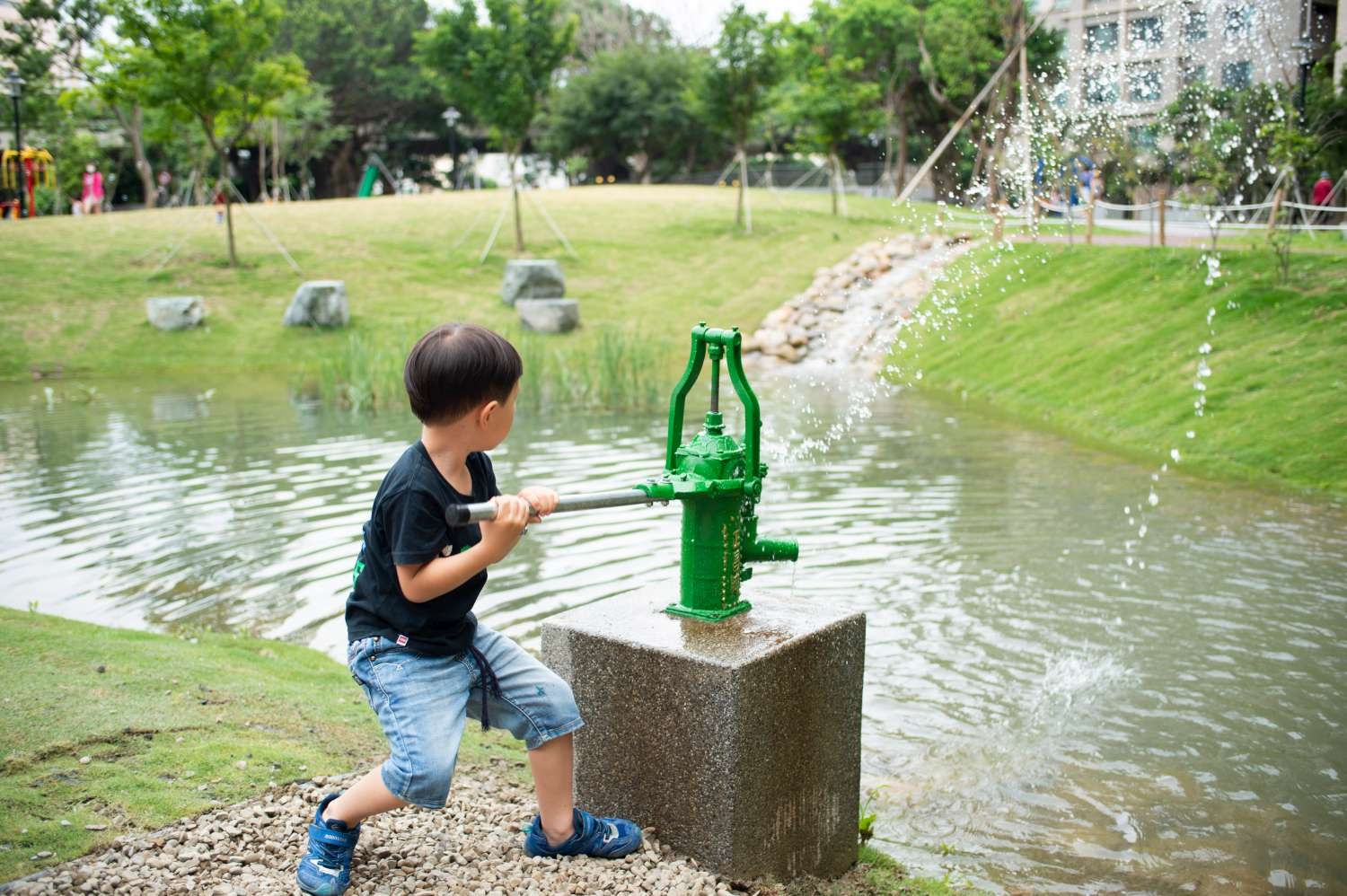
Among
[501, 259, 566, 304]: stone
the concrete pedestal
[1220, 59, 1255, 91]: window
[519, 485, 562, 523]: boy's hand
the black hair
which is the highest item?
[1220, 59, 1255, 91]: window

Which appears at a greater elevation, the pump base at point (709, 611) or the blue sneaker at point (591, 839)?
the pump base at point (709, 611)

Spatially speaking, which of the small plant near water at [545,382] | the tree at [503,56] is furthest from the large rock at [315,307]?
the tree at [503,56]

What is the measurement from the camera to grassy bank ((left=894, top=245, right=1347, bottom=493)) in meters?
10.2

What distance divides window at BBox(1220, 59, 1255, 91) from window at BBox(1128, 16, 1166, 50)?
3.52 metres

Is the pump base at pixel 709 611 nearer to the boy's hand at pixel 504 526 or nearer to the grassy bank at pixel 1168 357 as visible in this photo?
the boy's hand at pixel 504 526

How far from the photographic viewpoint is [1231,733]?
4.91 metres

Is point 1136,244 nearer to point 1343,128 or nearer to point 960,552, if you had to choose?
point 1343,128

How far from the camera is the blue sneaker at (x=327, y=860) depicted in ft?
9.98

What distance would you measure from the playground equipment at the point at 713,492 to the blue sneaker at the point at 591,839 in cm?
62

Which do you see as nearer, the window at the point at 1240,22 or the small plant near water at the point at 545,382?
the small plant near water at the point at 545,382

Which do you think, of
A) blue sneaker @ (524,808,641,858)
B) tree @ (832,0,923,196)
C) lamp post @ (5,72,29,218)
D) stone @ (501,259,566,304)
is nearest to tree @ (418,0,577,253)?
stone @ (501,259,566,304)

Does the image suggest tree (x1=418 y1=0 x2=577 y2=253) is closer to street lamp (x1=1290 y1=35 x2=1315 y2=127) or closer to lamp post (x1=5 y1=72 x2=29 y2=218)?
lamp post (x1=5 y1=72 x2=29 y2=218)

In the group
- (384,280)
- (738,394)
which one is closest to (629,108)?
(384,280)

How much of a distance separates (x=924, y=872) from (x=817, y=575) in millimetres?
3132
